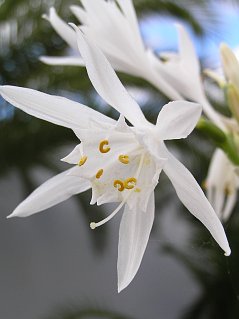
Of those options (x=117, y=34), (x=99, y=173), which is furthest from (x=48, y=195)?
(x=117, y=34)

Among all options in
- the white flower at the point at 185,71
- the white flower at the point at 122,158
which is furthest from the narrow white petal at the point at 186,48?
the white flower at the point at 122,158

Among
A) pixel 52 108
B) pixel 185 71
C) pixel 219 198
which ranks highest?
pixel 52 108

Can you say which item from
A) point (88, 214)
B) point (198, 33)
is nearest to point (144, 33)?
point (198, 33)

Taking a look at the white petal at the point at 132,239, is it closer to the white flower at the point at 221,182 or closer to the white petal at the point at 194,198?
the white petal at the point at 194,198

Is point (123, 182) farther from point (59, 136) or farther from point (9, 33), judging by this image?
point (9, 33)

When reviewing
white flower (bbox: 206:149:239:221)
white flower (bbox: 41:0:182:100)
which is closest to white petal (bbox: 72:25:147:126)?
white flower (bbox: 41:0:182:100)

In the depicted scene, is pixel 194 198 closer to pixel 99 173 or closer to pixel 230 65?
pixel 99 173

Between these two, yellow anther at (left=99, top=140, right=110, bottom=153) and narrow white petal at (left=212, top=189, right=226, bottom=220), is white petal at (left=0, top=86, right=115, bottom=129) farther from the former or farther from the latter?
narrow white petal at (left=212, top=189, right=226, bottom=220)
